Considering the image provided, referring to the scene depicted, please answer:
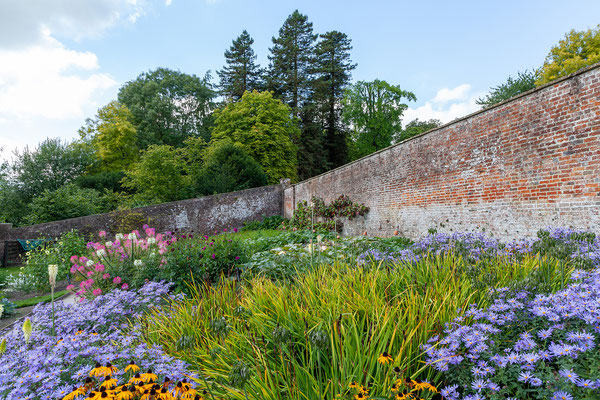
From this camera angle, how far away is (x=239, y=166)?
787 inches

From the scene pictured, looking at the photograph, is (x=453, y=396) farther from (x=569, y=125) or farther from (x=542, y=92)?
(x=542, y=92)

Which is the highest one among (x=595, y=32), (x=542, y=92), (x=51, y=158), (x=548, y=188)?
(x=595, y=32)

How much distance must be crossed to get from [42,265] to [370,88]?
95.7ft

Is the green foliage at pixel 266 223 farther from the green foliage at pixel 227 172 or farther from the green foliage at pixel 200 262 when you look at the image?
the green foliage at pixel 200 262

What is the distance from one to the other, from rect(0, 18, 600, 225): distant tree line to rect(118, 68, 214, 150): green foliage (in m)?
0.10

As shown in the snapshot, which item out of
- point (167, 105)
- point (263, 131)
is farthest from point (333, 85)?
point (167, 105)

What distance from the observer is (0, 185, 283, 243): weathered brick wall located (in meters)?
13.2

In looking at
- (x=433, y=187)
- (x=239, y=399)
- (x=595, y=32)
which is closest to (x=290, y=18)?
(x=595, y=32)

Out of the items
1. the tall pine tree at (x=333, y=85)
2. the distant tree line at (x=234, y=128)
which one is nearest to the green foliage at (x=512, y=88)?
the distant tree line at (x=234, y=128)

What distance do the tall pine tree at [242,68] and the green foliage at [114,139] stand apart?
29.1 ft

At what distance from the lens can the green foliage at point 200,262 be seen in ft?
Result: 15.4

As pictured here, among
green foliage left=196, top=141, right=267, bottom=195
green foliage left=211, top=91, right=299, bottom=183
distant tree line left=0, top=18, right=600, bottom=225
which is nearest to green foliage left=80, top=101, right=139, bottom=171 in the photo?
distant tree line left=0, top=18, right=600, bottom=225

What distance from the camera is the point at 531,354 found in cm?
131

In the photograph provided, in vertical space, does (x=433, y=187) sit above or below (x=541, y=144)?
below
